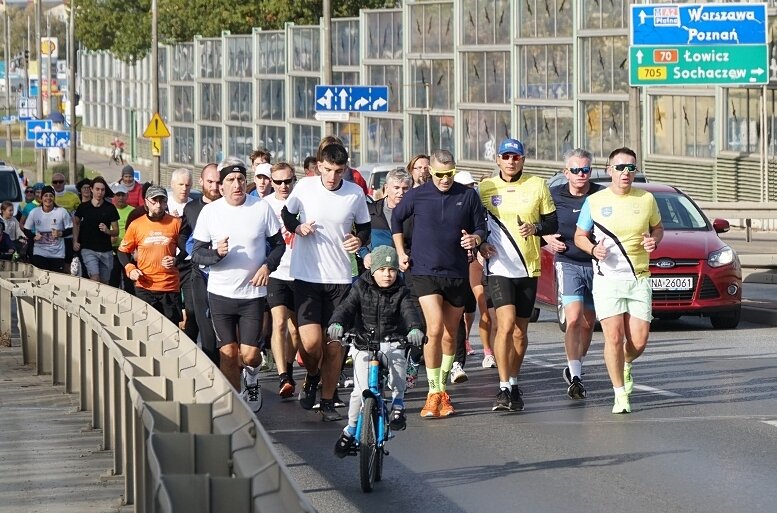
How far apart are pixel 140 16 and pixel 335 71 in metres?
34.2

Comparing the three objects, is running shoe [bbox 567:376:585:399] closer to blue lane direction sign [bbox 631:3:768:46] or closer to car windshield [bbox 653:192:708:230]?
car windshield [bbox 653:192:708:230]

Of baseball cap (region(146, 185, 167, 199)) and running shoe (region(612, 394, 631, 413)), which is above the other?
baseball cap (region(146, 185, 167, 199))

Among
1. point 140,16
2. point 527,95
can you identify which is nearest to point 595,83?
point 527,95

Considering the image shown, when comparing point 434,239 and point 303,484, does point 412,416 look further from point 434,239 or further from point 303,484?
point 303,484

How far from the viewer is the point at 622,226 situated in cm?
1252

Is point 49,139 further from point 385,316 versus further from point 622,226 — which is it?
point 385,316

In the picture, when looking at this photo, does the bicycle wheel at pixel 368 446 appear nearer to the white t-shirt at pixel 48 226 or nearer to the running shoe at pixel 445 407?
the running shoe at pixel 445 407

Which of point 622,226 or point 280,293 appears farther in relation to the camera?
point 280,293

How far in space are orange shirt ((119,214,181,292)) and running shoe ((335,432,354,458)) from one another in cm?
461

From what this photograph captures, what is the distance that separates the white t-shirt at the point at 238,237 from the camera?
11852 mm

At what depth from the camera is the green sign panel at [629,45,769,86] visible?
120ft

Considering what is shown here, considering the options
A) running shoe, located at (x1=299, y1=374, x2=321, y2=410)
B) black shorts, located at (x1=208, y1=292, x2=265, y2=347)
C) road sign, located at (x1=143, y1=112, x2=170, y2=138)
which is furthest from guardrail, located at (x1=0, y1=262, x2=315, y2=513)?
road sign, located at (x1=143, y1=112, x2=170, y2=138)

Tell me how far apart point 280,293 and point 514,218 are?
1782 millimetres

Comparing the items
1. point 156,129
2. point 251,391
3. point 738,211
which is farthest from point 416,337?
point 156,129
